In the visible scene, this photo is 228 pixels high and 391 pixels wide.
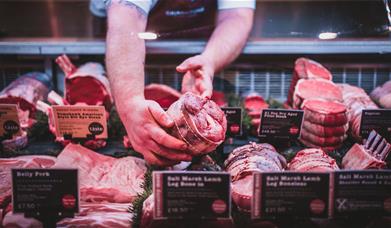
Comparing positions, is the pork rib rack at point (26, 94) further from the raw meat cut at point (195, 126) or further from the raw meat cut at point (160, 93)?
the raw meat cut at point (195, 126)

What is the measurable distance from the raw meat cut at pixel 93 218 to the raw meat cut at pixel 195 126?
1.58 ft

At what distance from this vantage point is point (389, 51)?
2.93m

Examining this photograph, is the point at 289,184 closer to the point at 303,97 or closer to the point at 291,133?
the point at 291,133

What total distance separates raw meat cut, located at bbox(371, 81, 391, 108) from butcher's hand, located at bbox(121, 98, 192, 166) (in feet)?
6.32

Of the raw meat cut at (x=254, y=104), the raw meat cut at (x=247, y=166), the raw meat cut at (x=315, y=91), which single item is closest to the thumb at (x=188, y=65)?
the raw meat cut at (x=247, y=166)

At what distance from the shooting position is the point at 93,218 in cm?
206

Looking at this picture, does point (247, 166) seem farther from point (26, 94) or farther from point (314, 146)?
point (26, 94)

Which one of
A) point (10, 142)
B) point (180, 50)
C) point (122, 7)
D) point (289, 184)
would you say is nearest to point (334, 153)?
point (289, 184)

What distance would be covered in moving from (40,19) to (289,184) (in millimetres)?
3813

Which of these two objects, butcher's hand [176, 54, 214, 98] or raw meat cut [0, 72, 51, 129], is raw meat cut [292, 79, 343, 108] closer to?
butcher's hand [176, 54, 214, 98]

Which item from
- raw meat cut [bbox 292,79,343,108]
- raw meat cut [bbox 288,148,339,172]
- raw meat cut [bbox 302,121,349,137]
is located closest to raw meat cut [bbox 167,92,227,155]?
raw meat cut [bbox 288,148,339,172]

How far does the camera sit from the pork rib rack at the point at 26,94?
3.30 metres

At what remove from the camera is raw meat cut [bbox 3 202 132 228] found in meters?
1.94

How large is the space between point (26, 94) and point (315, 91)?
2.33m
